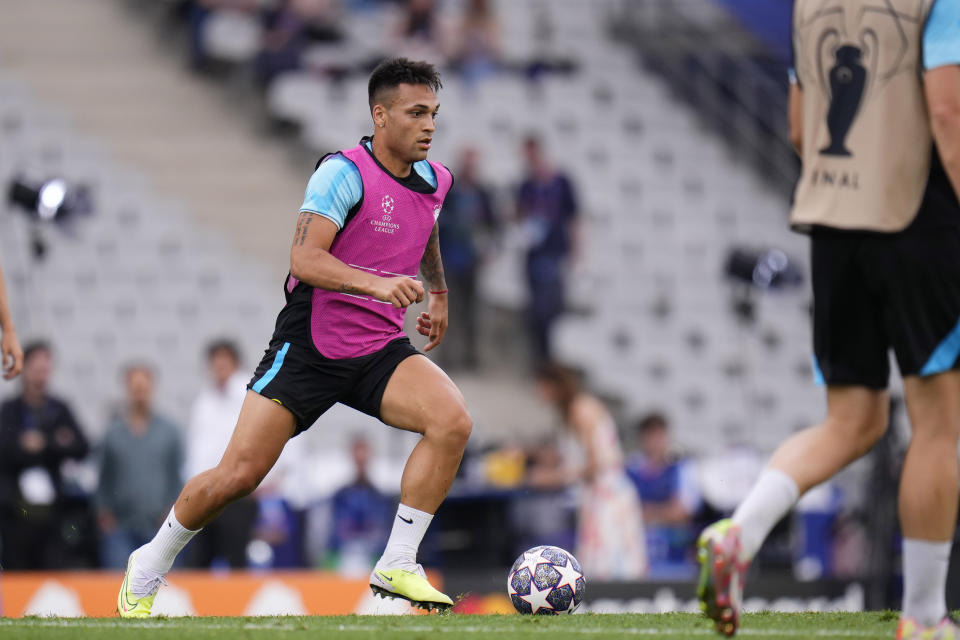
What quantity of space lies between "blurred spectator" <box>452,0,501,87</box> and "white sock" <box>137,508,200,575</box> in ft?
38.0

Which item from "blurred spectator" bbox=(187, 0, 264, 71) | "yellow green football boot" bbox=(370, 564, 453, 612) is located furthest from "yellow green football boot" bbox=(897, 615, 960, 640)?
"blurred spectator" bbox=(187, 0, 264, 71)

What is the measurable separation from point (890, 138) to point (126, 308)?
39.6ft

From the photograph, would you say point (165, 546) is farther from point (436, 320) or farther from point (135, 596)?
point (436, 320)

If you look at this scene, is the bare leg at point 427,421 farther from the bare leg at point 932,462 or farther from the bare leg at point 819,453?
the bare leg at point 932,462

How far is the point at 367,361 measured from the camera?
20.6ft

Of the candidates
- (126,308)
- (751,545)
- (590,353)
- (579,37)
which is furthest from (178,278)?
(751,545)

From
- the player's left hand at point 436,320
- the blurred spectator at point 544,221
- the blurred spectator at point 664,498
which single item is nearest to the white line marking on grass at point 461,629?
the player's left hand at point 436,320

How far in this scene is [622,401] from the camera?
16.3 m

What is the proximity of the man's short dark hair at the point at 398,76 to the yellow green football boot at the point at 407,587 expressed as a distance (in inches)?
78.7

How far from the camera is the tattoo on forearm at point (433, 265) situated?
22.0 ft

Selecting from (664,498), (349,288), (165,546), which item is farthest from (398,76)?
(664,498)

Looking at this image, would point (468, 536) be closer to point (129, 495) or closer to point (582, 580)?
point (129, 495)

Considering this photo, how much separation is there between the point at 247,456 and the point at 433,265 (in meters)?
1.32

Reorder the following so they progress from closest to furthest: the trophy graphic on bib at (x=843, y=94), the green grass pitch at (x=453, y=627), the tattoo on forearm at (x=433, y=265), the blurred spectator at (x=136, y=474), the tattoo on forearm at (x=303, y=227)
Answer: the trophy graphic on bib at (x=843, y=94)
the green grass pitch at (x=453, y=627)
the tattoo on forearm at (x=303, y=227)
the tattoo on forearm at (x=433, y=265)
the blurred spectator at (x=136, y=474)
